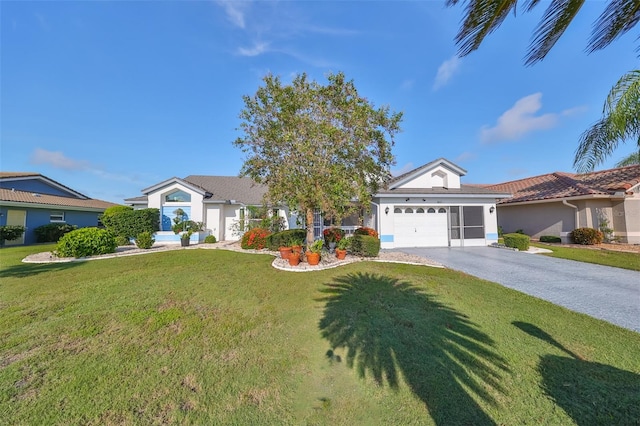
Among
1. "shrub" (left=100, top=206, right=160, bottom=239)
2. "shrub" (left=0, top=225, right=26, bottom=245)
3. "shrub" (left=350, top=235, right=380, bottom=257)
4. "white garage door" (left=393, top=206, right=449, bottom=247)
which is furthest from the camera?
"shrub" (left=100, top=206, right=160, bottom=239)

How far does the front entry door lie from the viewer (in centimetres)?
Result: 1691

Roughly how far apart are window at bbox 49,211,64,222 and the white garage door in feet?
86.3

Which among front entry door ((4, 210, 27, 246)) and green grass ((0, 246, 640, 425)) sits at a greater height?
front entry door ((4, 210, 27, 246))

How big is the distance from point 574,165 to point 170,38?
18880 millimetres

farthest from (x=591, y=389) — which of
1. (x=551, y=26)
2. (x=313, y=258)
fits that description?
(x=313, y=258)

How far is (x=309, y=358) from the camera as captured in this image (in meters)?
3.58

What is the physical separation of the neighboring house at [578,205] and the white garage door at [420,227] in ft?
25.7

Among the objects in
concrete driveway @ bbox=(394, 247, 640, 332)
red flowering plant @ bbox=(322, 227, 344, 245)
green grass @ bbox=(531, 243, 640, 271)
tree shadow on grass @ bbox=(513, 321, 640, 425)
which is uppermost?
red flowering plant @ bbox=(322, 227, 344, 245)

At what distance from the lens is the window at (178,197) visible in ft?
60.6

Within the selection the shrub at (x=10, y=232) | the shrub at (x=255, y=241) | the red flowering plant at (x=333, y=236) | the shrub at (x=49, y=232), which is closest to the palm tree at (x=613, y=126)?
the red flowering plant at (x=333, y=236)

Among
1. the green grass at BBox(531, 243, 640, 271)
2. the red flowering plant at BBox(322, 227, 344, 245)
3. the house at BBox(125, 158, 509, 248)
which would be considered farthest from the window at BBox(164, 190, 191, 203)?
the green grass at BBox(531, 243, 640, 271)

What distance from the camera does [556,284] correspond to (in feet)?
23.4

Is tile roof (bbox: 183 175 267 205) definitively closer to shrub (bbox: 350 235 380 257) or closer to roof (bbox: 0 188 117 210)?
roof (bbox: 0 188 117 210)

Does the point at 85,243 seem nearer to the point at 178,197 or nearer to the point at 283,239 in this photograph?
the point at 178,197
